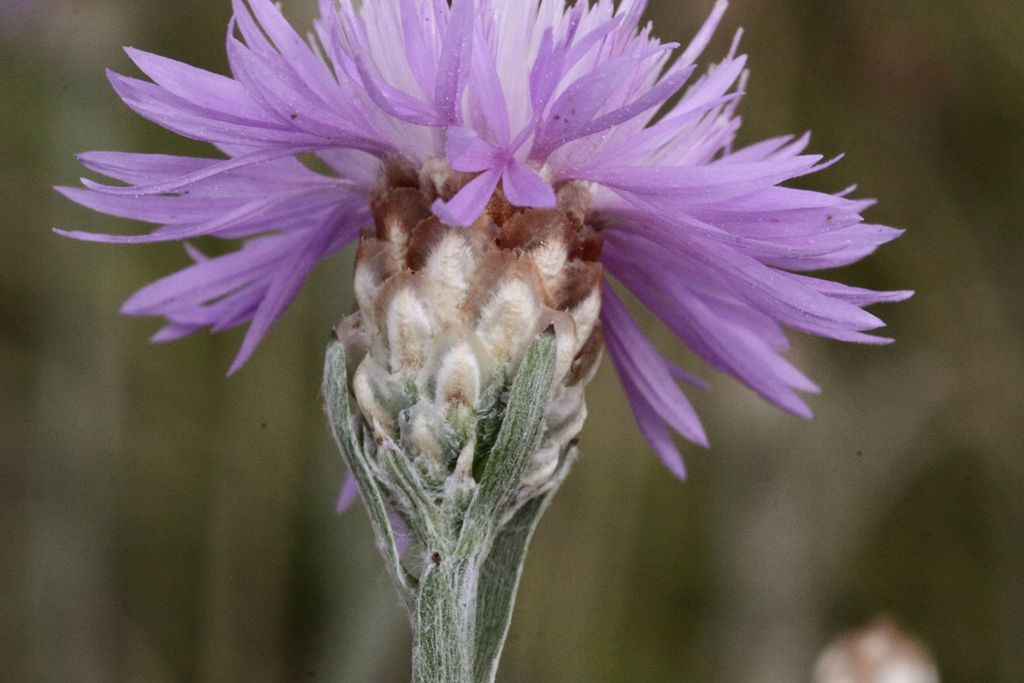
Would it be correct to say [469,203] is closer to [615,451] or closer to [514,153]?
[514,153]

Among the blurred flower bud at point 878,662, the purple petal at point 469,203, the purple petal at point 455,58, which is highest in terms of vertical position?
the purple petal at point 455,58

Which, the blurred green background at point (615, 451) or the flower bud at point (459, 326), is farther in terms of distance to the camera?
the blurred green background at point (615, 451)

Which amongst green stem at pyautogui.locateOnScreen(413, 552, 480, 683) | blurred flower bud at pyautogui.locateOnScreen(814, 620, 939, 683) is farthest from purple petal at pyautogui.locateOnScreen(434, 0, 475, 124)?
blurred flower bud at pyautogui.locateOnScreen(814, 620, 939, 683)

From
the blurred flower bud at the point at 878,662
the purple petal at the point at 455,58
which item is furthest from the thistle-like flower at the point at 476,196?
the blurred flower bud at the point at 878,662

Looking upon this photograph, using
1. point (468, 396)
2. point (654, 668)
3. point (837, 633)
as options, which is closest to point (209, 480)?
point (654, 668)

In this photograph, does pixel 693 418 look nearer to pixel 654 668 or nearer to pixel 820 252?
pixel 820 252

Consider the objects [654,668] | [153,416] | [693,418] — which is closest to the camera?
[693,418]

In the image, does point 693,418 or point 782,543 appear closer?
point 693,418

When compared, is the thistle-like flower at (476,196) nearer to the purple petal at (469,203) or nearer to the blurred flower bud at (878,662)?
the purple petal at (469,203)
